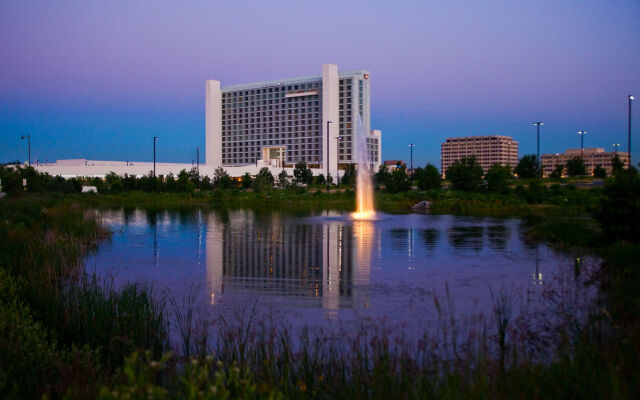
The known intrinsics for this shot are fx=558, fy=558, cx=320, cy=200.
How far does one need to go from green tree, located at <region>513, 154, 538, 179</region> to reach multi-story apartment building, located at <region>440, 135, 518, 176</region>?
115399 millimetres

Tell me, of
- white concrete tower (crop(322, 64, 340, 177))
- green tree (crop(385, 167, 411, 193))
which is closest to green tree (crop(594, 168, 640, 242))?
green tree (crop(385, 167, 411, 193))

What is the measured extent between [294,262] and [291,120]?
390 ft

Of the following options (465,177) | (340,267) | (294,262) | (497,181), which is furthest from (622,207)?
(465,177)

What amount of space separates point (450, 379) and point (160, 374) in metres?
3.13

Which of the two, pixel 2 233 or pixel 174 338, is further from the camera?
pixel 2 233

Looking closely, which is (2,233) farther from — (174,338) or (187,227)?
(187,227)

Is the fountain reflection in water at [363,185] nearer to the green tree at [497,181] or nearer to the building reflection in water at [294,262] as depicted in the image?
the green tree at [497,181]

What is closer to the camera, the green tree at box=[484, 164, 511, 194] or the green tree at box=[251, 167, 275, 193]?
the green tree at box=[484, 164, 511, 194]

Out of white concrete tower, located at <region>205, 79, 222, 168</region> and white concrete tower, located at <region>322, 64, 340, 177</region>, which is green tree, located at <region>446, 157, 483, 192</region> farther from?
white concrete tower, located at <region>205, 79, 222, 168</region>

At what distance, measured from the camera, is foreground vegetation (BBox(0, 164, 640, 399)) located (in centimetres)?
452

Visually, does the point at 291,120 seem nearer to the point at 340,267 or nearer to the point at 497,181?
the point at 497,181

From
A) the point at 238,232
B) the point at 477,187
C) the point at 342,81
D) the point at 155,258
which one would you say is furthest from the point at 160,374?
the point at 342,81

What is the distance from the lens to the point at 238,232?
79.3 ft

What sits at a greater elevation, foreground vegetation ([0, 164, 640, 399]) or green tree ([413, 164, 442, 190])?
green tree ([413, 164, 442, 190])
